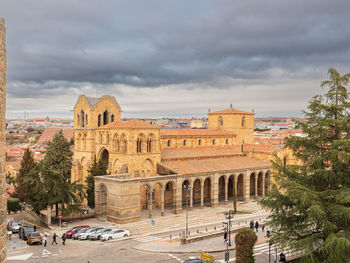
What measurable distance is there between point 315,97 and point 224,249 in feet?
53.1

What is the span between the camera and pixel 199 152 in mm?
56625

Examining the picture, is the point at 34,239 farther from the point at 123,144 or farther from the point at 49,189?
the point at 123,144

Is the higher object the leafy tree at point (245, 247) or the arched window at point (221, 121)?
the arched window at point (221, 121)

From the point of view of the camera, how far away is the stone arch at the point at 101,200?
149 ft

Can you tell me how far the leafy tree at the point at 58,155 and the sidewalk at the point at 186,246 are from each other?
27652mm

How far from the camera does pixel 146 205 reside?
48.8 meters

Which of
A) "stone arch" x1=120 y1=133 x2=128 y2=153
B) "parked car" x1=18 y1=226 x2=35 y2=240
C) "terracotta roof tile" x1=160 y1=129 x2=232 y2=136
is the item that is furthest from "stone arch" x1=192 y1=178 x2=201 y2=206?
"parked car" x1=18 y1=226 x2=35 y2=240

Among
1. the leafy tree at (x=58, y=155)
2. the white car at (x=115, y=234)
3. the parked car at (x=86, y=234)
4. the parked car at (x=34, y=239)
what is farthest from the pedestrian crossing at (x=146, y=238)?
the leafy tree at (x=58, y=155)

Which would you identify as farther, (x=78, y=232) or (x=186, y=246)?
(x=78, y=232)

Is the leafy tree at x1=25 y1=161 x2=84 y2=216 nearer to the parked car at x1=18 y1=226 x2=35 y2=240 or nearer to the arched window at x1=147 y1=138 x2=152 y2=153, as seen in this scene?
the parked car at x1=18 y1=226 x2=35 y2=240

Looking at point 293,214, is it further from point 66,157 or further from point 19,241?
point 66,157

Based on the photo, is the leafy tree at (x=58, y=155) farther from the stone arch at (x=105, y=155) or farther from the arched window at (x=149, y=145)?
the arched window at (x=149, y=145)

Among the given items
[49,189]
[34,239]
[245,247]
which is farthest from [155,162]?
[245,247]

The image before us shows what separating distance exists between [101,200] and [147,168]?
25.3 feet
